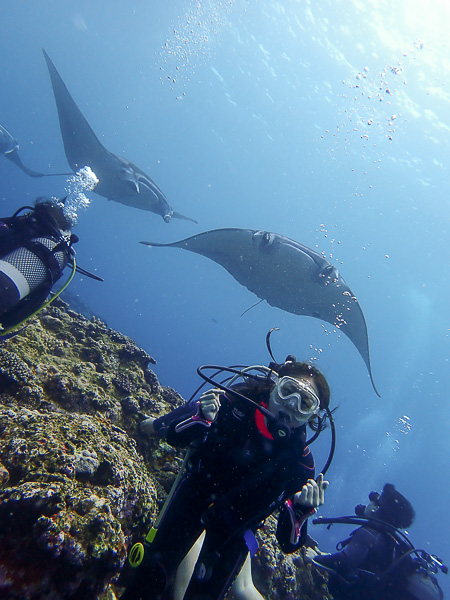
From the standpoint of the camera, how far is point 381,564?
4.86 m

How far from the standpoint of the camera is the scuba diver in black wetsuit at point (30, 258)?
283 centimetres

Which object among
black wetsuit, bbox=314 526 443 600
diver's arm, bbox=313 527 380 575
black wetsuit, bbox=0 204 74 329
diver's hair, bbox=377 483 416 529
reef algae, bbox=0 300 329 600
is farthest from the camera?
diver's hair, bbox=377 483 416 529

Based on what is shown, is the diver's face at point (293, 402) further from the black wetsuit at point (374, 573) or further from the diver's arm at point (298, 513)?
the black wetsuit at point (374, 573)

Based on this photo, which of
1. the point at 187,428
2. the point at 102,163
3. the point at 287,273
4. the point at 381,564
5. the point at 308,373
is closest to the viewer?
the point at 187,428

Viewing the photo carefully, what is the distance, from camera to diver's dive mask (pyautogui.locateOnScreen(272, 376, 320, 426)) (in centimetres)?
292

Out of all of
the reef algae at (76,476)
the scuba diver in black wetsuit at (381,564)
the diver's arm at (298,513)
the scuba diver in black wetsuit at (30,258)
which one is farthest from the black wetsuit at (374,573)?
the scuba diver in black wetsuit at (30,258)

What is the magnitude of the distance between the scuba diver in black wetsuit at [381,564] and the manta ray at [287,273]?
114 inches

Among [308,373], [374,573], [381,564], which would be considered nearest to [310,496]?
[308,373]

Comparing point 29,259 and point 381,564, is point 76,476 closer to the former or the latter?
point 29,259

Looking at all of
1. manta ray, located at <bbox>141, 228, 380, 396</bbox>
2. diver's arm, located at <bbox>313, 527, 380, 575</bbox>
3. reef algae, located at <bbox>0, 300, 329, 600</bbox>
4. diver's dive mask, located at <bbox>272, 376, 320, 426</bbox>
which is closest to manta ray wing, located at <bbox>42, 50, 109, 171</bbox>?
manta ray, located at <bbox>141, 228, 380, 396</bbox>

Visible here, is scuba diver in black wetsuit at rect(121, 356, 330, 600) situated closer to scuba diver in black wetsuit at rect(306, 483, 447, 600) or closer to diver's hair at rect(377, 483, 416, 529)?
scuba diver in black wetsuit at rect(306, 483, 447, 600)

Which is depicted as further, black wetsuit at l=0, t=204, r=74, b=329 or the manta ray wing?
the manta ray wing

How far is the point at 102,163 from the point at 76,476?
1104 centimetres

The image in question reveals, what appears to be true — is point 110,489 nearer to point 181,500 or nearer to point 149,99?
point 181,500
